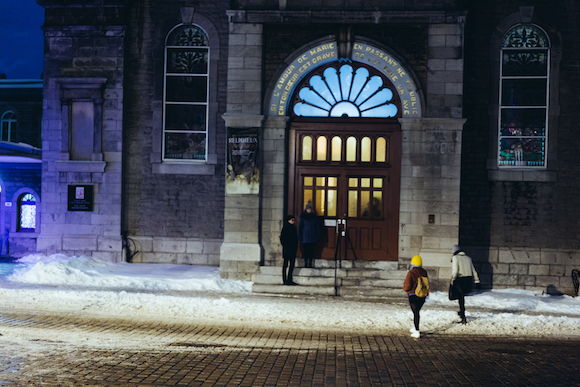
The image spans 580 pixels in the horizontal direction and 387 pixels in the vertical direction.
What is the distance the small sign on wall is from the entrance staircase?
5.93 metres

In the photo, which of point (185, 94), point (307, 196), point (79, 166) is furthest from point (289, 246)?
A: point (79, 166)

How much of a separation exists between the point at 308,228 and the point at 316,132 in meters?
2.73

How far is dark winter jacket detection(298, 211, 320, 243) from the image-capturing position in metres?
12.8

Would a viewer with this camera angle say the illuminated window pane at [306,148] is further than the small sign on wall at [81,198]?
No

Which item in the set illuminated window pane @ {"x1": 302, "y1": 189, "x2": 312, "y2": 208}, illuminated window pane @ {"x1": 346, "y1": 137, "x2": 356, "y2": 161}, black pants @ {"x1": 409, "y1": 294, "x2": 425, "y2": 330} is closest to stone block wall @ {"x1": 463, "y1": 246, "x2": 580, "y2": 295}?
illuminated window pane @ {"x1": 346, "y1": 137, "x2": 356, "y2": 161}

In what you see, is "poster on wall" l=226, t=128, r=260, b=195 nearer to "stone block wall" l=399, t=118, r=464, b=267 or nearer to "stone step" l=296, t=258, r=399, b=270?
"stone step" l=296, t=258, r=399, b=270

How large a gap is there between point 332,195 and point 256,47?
179 inches

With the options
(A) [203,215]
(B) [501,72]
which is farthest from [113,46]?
(B) [501,72]

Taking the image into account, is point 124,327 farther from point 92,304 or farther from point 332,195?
point 332,195

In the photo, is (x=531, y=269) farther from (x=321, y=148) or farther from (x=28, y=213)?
(x=28, y=213)

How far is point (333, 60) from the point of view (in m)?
13.3

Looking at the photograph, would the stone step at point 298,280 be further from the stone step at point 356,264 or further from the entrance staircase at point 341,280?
the stone step at point 356,264

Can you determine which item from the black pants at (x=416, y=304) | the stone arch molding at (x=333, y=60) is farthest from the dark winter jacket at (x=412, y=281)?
the stone arch molding at (x=333, y=60)

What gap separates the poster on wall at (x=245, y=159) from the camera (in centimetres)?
1296
